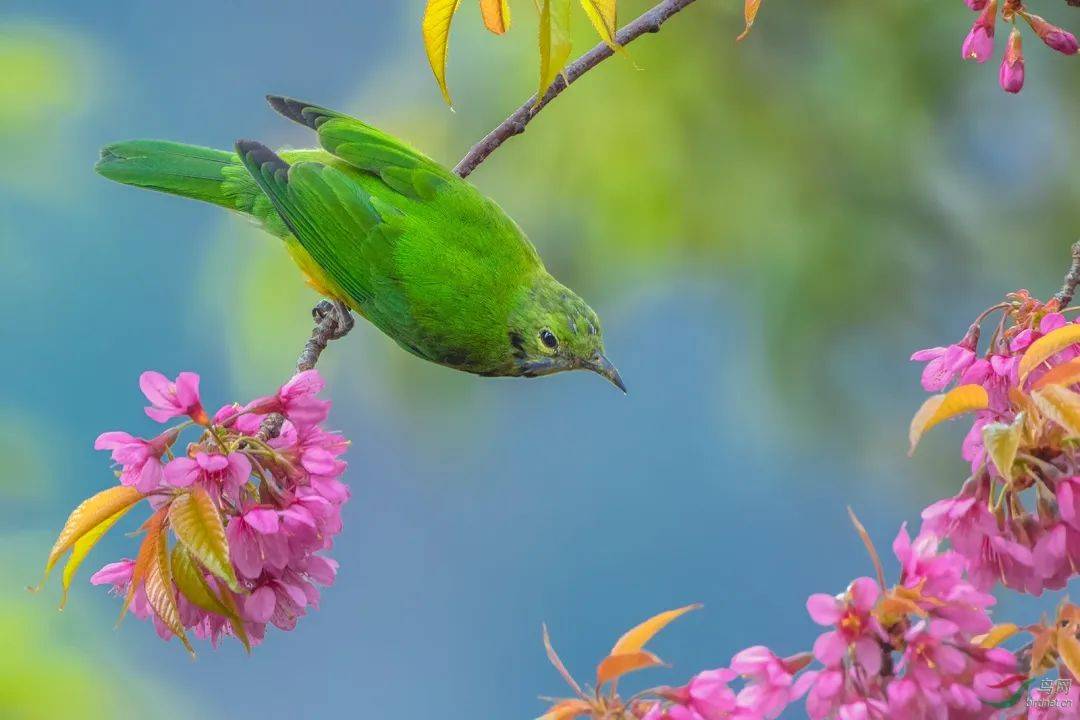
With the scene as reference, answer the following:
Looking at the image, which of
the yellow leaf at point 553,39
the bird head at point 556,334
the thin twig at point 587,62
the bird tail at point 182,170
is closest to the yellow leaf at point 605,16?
the yellow leaf at point 553,39

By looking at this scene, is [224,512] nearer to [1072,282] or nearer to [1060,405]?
[1060,405]

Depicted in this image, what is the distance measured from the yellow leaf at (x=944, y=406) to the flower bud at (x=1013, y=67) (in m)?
1.01

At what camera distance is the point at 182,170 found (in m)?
2.72

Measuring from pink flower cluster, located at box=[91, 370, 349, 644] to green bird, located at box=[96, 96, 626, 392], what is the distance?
0.82m

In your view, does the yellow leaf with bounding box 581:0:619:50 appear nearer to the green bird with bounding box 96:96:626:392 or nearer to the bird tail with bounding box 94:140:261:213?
the green bird with bounding box 96:96:626:392

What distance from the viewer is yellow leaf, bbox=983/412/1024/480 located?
3.95ft

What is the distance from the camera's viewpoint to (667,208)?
340cm

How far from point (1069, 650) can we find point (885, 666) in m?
0.19

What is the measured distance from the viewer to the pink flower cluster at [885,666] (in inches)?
46.1

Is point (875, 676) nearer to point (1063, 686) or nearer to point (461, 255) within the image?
point (1063, 686)

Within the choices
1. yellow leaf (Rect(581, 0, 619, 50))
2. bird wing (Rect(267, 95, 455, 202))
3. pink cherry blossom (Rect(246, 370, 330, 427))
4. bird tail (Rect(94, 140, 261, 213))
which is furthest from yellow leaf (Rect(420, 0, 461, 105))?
bird tail (Rect(94, 140, 261, 213))

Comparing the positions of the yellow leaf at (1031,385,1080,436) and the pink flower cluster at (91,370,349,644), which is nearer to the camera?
the yellow leaf at (1031,385,1080,436)

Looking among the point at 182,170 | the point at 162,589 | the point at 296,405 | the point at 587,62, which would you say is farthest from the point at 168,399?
the point at 182,170

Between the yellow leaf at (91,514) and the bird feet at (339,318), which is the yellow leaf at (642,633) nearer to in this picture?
the yellow leaf at (91,514)
